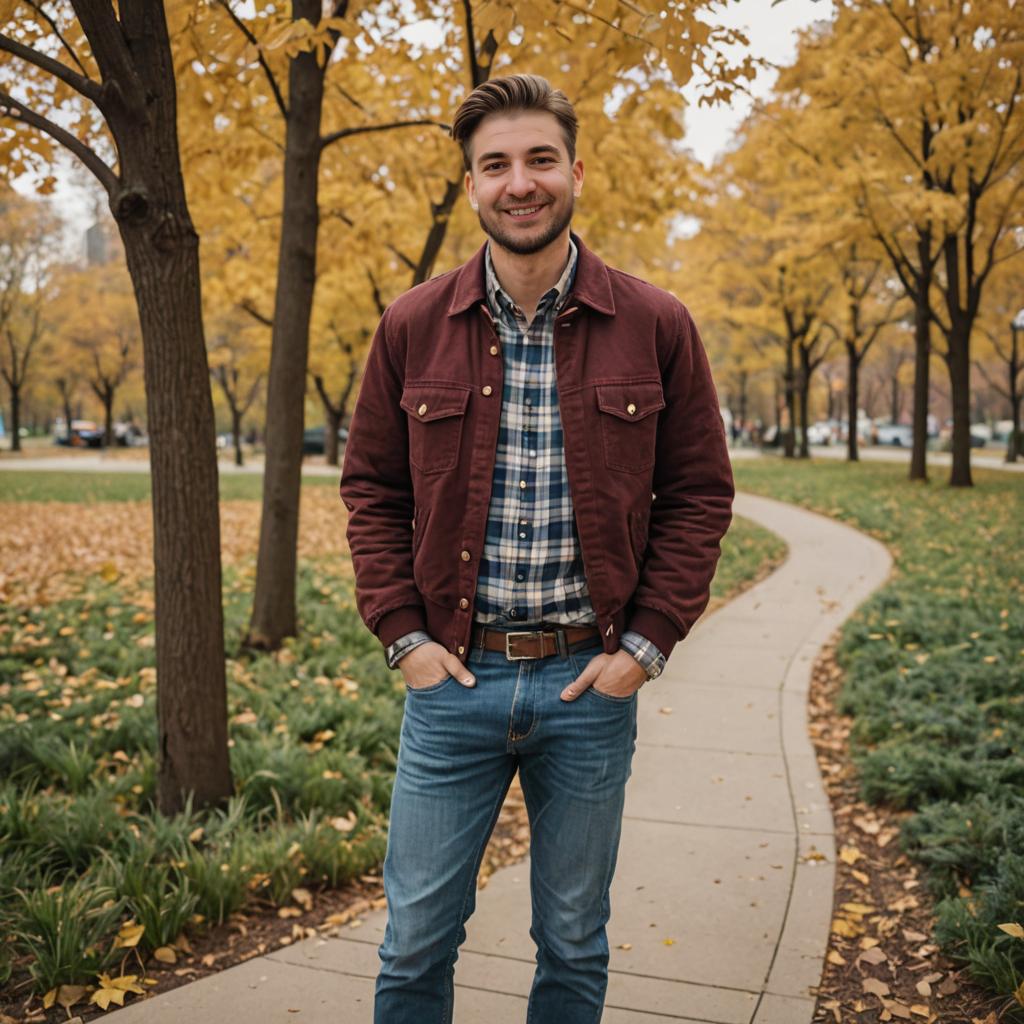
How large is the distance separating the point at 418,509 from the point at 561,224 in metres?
0.71

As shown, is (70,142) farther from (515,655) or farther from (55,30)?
(515,655)

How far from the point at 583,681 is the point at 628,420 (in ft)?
1.88

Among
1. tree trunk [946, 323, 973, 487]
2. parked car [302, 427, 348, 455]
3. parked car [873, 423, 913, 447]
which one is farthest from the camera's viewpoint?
parked car [873, 423, 913, 447]

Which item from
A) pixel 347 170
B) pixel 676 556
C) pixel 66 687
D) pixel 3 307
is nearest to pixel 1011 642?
pixel 676 556

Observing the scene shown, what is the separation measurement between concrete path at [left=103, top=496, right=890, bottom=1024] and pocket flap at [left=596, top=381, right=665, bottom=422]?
4.63 ft

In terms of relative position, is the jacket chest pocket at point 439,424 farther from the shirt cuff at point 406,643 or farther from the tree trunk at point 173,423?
the tree trunk at point 173,423

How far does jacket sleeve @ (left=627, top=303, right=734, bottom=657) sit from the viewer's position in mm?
2178

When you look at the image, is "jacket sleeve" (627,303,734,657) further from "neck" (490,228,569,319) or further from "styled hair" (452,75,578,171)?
"styled hair" (452,75,578,171)

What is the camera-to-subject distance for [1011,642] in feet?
19.9

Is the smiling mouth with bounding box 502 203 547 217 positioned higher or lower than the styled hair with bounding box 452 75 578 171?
lower

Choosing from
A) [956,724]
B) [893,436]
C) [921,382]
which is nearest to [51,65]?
[956,724]

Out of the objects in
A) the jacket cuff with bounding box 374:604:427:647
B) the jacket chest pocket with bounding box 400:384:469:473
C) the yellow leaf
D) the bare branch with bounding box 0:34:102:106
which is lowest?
the yellow leaf

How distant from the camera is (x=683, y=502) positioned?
2248 mm

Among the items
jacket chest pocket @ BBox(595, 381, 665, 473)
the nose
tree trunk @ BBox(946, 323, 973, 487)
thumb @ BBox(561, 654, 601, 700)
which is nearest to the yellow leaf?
thumb @ BBox(561, 654, 601, 700)
